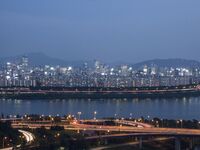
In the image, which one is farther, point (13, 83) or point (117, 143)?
point (13, 83)

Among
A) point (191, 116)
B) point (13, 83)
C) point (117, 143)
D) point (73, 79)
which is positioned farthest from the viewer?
point (73, 79)

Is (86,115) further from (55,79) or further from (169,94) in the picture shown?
(55,79)

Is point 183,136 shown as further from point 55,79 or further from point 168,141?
point 55,79

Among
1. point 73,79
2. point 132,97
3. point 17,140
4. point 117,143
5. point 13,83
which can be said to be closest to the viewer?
point 17,140

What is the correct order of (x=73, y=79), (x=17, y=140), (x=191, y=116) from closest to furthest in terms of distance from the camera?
(x=17, y=140), (x=191, y=116), (x=73, y=79)

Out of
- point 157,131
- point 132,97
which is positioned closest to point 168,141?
point 157,131

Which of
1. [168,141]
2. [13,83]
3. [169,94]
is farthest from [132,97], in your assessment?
[168,141]

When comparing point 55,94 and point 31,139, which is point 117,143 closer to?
point 31,139

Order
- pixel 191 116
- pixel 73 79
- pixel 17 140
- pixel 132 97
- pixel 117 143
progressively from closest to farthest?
pixel 17 140 → pixel 117 143 → pixel 191 116 → pixel 132 97 → pixel 73 79

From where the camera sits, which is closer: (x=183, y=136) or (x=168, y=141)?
(x=183, y=136)
